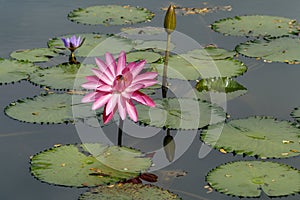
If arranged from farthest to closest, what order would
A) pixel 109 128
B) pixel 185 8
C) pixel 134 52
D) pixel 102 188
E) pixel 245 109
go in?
pixel 185 8 < pixel 134 52 < pixel 245 109 < pixel 109 128 < pixel 102 188

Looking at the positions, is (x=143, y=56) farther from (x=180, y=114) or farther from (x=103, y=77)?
(x=103, y=77)

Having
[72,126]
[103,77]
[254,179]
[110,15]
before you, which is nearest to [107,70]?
[103,77]

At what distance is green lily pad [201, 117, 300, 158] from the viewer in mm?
3518

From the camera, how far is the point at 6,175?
11.0ft

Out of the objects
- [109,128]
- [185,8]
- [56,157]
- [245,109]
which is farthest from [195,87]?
[185,8]

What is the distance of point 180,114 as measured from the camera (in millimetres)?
Result: 3859

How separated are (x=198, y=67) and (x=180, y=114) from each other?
80 centimetres

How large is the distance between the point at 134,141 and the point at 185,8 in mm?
2382

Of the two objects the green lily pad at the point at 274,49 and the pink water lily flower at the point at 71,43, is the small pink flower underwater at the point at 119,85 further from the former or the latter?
the green lily pad at the point at 274,49

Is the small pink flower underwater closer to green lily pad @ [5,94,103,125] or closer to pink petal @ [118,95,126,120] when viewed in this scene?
pink petal @ [118,95,126,120]

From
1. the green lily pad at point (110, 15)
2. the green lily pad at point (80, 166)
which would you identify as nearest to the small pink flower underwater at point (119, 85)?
the green lily pad at point (80, 166)

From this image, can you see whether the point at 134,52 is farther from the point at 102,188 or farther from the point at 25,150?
the point at 102,188

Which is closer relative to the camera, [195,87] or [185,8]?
[195,87]

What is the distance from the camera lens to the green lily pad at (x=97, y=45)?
188 inches
